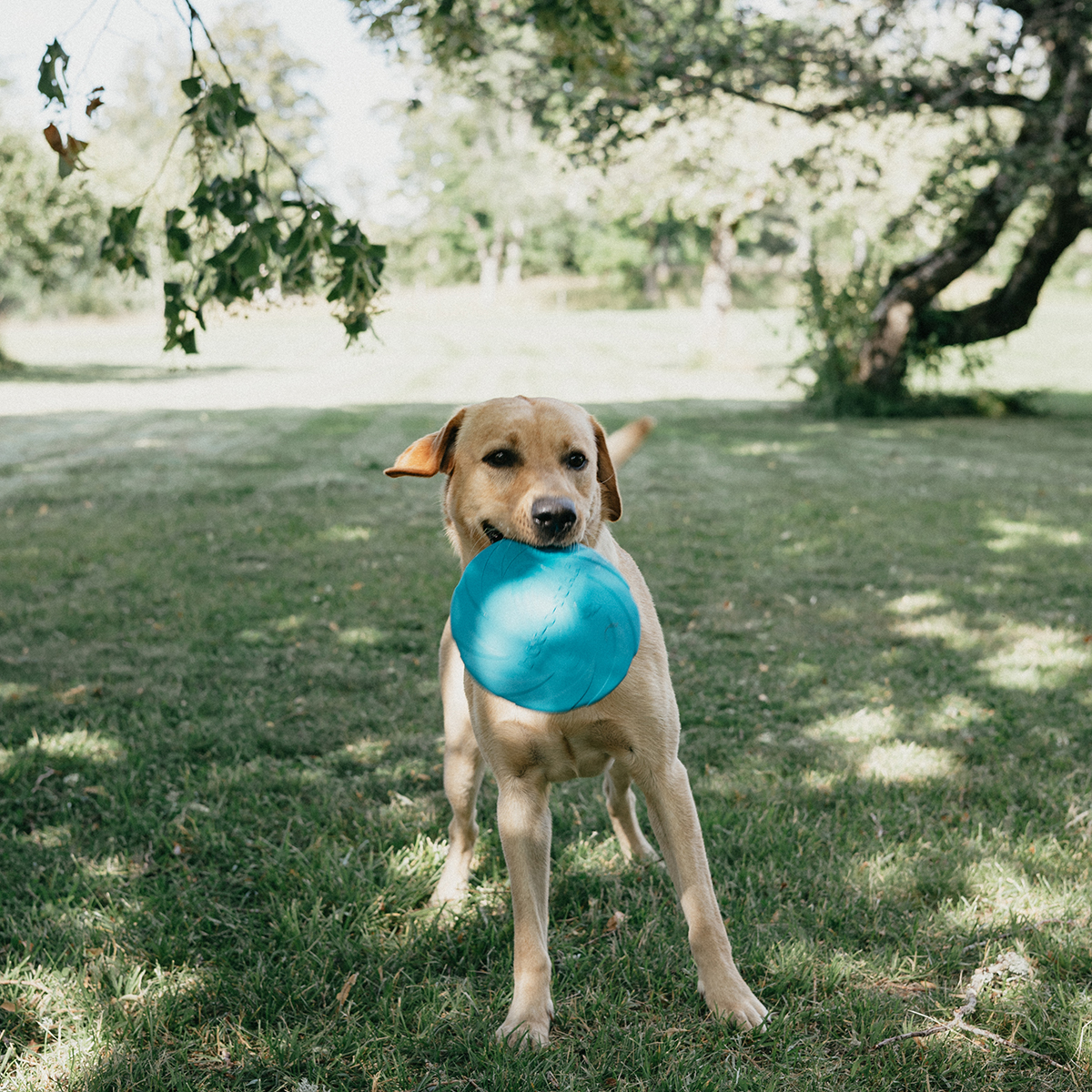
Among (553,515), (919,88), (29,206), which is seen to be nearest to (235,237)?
(553,515)

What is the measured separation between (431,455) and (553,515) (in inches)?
20.4

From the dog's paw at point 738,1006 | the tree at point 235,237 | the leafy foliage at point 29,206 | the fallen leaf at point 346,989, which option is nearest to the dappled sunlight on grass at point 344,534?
the tree at point 235,237

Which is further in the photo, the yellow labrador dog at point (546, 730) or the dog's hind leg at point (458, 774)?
the dog's hind leg at point (458, 774)

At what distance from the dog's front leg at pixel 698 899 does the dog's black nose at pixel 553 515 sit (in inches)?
28.7

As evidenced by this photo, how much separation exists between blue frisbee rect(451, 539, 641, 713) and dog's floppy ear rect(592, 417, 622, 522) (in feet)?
1.60

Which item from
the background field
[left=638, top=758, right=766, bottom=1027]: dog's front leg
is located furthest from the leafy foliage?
[left=638, top=758, right=766, bottom=1027]: dog's front leg

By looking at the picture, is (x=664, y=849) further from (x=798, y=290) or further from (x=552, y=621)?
(x=798, y=290)

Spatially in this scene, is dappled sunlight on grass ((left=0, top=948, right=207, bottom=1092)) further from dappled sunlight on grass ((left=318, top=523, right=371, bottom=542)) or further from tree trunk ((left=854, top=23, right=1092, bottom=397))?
tree trunk ((left=854, top=23, right=1092, bottom=397))

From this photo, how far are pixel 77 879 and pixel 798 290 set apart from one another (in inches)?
612

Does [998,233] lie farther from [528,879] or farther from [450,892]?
[528,879]

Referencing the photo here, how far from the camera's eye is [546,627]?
2408mm

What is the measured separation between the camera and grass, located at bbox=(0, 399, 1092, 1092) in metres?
2.50

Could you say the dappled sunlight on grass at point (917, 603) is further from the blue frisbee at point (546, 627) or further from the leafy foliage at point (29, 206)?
the leafy foliage at point (29, 206)

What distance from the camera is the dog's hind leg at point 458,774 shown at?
3129 millimetres
